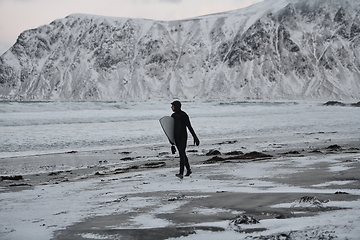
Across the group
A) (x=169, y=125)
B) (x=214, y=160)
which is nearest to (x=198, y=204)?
(x=169, y=125)

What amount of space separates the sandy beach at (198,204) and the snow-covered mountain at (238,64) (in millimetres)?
167281

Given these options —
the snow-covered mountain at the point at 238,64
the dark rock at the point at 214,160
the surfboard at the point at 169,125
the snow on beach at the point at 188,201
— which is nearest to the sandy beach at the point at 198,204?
the snow on beach at the point at 188,201

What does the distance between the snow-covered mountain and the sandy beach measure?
167281 millimetres

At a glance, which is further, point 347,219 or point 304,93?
point 304,93

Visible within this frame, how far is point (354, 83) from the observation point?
177 meters

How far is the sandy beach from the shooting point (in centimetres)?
439

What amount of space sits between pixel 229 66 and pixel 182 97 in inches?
1015

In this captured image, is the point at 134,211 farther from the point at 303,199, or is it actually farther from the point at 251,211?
the point at 303,199

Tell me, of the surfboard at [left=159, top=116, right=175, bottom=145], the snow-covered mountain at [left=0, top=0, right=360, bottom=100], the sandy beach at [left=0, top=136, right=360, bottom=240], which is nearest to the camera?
the sandy beach at [left=0, top=136, right=360, bottom=240]

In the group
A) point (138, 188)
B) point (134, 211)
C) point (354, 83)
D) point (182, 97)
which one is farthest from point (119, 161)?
point (354, 83)

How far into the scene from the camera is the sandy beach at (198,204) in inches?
173

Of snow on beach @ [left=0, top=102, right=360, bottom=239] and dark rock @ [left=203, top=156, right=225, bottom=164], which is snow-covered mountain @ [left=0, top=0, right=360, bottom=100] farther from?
snow on beach @ [left=0, top=102, right=360, bottom=239]

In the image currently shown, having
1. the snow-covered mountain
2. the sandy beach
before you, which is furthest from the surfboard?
the snow-covered mountain

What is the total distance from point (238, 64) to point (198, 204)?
183 m
